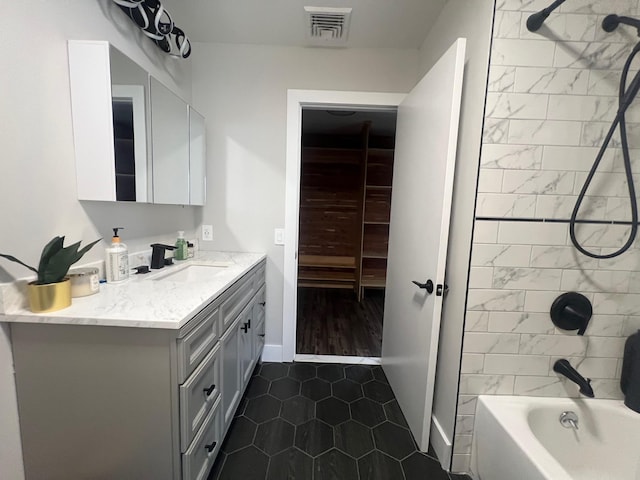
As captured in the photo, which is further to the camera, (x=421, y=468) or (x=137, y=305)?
(x=421, y=468)

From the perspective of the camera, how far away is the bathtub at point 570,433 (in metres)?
1.14

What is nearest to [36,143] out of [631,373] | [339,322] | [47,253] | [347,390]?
[47,253]

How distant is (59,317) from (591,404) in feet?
7.01

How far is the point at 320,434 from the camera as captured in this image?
1526 mm

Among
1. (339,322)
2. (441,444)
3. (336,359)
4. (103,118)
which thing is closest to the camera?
(103,118)

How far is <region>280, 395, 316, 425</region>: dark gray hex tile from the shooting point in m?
1.63

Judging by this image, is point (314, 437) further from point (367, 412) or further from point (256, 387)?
point (256, 387)

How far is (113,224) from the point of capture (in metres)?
1.36

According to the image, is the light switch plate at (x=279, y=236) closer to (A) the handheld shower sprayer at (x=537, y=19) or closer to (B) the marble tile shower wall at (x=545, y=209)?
(B) the marble tile shower wall at (x=545, y=209)

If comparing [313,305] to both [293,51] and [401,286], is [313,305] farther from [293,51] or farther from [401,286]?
[293,51]

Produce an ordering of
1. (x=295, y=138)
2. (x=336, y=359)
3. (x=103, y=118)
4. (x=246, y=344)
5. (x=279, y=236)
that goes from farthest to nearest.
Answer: (x=336, y=359)
(x=279, y=236)
(x=295, y=138)
(x=246, y=344)
(x=103, y=118)

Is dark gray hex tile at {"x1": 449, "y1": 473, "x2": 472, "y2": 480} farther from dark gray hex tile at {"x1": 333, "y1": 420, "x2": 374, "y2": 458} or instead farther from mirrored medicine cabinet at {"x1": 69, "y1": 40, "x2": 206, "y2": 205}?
mirrored medicine cabinet at {"x1": 69, "y1": 40, "x2": 206, "y2": 205}

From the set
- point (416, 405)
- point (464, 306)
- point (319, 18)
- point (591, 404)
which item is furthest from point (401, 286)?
point (319, 18)

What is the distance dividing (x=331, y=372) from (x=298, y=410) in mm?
465
